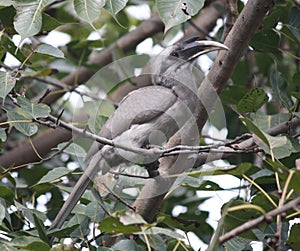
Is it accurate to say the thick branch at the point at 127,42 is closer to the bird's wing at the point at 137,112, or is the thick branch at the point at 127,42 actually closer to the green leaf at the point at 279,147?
the bird's wing at the point at 137,112

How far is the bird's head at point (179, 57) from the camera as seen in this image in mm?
4422

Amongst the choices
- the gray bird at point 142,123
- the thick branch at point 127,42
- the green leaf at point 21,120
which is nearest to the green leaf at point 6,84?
the green leaf at point 21,120

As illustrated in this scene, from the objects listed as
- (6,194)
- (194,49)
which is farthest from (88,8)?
(194,49)

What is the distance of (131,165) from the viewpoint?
4.02 meters

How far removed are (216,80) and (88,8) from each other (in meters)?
0.91

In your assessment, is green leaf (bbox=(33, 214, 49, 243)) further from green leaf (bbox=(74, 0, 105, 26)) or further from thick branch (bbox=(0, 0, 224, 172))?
thick branch (bbox=(0, 0, 224, 172))

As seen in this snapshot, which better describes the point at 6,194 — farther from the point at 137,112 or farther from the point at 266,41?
the point at 266,41

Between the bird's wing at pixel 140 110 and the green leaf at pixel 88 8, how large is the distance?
104cm

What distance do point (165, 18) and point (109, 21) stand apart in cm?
292

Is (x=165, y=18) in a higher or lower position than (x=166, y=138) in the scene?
higher

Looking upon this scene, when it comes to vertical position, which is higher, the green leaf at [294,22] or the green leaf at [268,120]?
the green leaf at [294,22]

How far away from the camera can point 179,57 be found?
453 cm

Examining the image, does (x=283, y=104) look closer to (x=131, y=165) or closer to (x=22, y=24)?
(x=131, y=165)

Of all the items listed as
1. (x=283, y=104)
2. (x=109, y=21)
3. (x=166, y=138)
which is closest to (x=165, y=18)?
(x=283, y=104)
